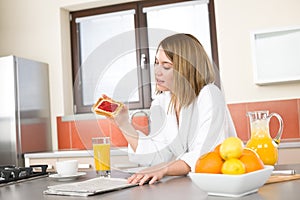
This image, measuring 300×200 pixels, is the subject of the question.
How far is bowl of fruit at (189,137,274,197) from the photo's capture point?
98 centimetres

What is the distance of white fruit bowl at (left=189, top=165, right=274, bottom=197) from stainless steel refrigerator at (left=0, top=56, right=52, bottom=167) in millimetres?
2642

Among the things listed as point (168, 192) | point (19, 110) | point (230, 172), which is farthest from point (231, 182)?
point (19, 110)

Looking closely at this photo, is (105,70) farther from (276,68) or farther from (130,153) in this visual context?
(276,68)

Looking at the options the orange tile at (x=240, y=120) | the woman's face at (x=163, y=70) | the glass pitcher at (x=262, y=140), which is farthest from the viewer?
the orange tile at (x=240, y=120)

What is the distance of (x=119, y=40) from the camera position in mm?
1369

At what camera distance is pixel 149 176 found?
4.24 ft

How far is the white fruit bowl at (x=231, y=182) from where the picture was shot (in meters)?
0.97

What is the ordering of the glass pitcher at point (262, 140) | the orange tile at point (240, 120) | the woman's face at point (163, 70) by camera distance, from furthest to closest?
the orange tile at point (240, 120) → the woman's face at point (163, 70) → the glass pitcher at point (262, 140)

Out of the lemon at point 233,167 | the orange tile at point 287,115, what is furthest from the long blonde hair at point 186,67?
the orange tile at point 287,115

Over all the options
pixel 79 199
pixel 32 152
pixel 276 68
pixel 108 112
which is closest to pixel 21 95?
pixel 32 152

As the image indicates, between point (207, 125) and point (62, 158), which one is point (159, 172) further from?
point (62, 158)

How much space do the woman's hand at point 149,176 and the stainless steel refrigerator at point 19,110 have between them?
7.48 feet

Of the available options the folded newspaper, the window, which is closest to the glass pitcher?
the folded newspaper

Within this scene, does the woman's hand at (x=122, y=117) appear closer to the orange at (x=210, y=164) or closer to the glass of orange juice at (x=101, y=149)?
the glass of orange juice at (x=101, y=149)
